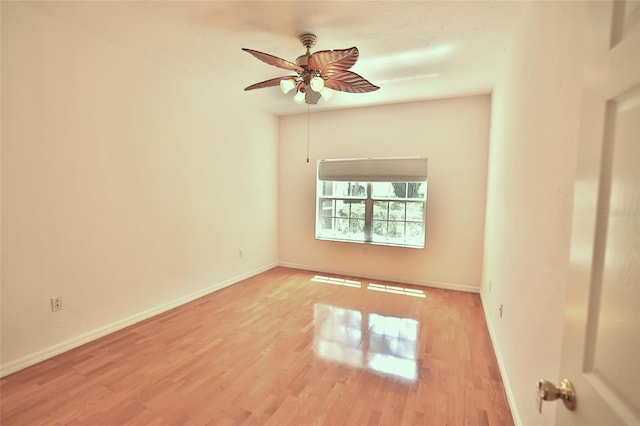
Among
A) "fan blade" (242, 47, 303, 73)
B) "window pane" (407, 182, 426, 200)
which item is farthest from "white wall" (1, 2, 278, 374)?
"window pane" (407, 182, 426, 200)

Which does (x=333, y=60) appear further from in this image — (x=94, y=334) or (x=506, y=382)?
(x=94, y=334)

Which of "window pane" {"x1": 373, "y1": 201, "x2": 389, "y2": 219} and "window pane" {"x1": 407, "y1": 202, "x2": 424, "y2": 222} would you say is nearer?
"window pane" {"x1": 407, "y1": 202, "x2": 424, "y2": 222}

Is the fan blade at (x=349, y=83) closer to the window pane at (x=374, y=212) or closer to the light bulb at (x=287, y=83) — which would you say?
the light bulb at (x=287, y=83)

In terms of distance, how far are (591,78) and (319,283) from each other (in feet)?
13.1

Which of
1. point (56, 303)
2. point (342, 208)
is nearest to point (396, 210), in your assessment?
point (342, 208)

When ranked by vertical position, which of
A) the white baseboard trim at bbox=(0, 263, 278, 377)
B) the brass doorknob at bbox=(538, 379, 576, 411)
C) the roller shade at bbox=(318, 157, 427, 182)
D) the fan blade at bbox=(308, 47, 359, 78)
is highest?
the fan blade at bbox=(308, 47, 359, 78)

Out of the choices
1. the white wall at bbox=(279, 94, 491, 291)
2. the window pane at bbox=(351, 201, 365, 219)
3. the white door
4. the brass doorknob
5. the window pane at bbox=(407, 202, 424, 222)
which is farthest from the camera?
the window pane at bbox=(351, 201, 365, 219)

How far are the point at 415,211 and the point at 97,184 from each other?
12.7 feet

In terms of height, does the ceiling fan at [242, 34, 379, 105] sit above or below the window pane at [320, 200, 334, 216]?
above

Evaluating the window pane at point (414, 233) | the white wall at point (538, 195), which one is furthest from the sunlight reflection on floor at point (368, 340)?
the window pane at point (414, 233)

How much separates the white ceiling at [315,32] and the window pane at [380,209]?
1.85 meters

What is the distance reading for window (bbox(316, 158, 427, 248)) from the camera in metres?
4.34

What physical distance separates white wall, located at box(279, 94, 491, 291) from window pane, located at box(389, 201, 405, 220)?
41 cm

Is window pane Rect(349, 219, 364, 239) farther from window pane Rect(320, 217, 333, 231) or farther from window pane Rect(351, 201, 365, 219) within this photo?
window pane Rect(320, 217, 333, 231)
